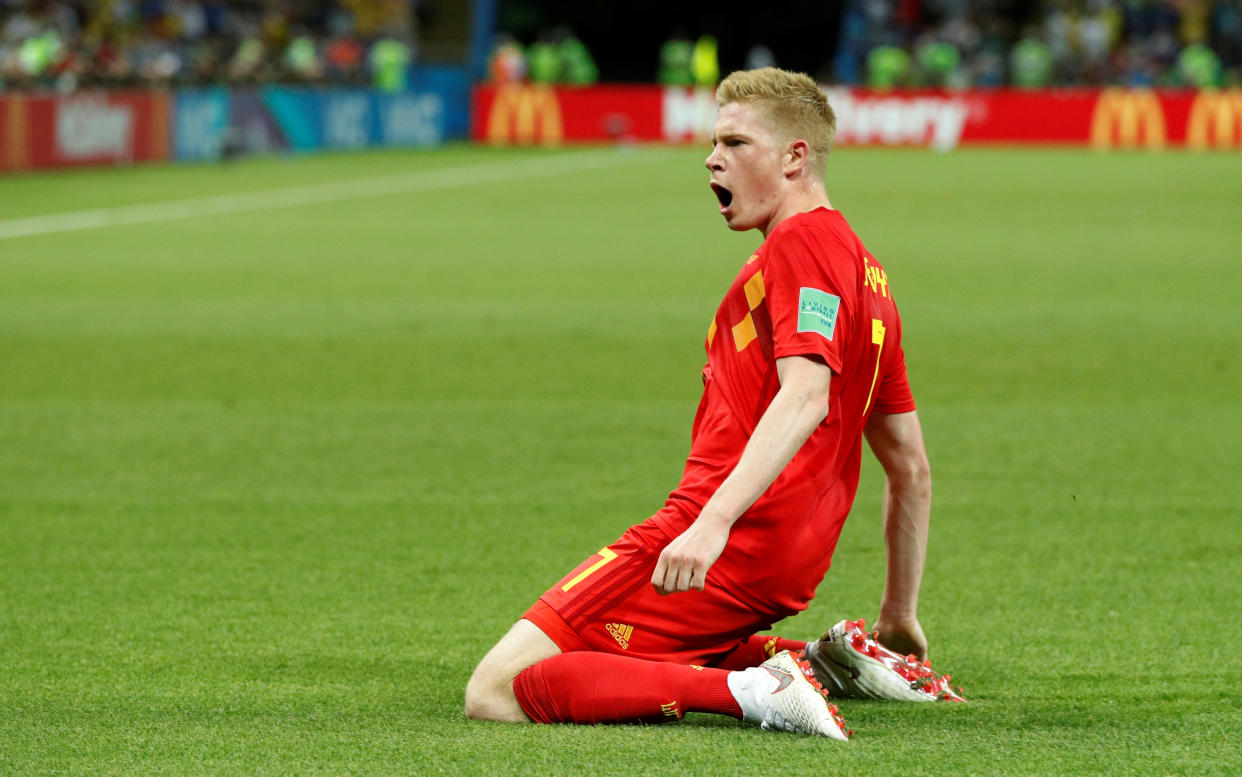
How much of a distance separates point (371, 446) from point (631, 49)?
46.3 m

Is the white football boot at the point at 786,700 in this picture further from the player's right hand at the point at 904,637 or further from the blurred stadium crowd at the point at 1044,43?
the blurred stadium crowd at the point at 1044,43

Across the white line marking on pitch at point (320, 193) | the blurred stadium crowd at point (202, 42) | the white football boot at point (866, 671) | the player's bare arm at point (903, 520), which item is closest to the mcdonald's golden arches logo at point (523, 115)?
the blurred stadium crowd at point (202, 42)

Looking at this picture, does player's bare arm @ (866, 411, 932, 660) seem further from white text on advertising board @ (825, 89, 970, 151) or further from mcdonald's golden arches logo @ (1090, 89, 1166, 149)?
white text on advertising board @ (825, 89, 970, 151)

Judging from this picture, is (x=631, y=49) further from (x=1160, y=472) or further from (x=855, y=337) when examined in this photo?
(x=855, y=337)

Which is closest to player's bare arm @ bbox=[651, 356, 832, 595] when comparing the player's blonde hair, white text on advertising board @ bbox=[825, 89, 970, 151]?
the player's blonde hair

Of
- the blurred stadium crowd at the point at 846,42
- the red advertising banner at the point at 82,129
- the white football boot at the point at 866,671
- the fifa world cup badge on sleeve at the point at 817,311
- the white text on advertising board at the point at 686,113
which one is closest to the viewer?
the fifa world cup badge on sleeve at the point at 817,311

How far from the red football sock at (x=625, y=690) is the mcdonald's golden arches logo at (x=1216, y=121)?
127 feet

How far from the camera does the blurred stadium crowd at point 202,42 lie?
31422mm

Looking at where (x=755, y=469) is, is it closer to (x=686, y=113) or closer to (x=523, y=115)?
(x=523, y=115)

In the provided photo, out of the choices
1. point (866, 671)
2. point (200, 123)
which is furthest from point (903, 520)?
point (200, 123)

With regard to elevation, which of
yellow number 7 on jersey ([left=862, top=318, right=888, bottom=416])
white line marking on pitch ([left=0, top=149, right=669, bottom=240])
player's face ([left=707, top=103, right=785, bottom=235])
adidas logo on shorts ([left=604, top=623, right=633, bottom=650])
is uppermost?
player's face ([left=707, top=103, right=785, bottom=235])

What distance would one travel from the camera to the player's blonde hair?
4.14 m

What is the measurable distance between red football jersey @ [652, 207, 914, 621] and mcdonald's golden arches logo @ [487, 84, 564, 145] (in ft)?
127

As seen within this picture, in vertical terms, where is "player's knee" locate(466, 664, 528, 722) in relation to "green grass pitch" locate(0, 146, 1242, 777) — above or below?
above
